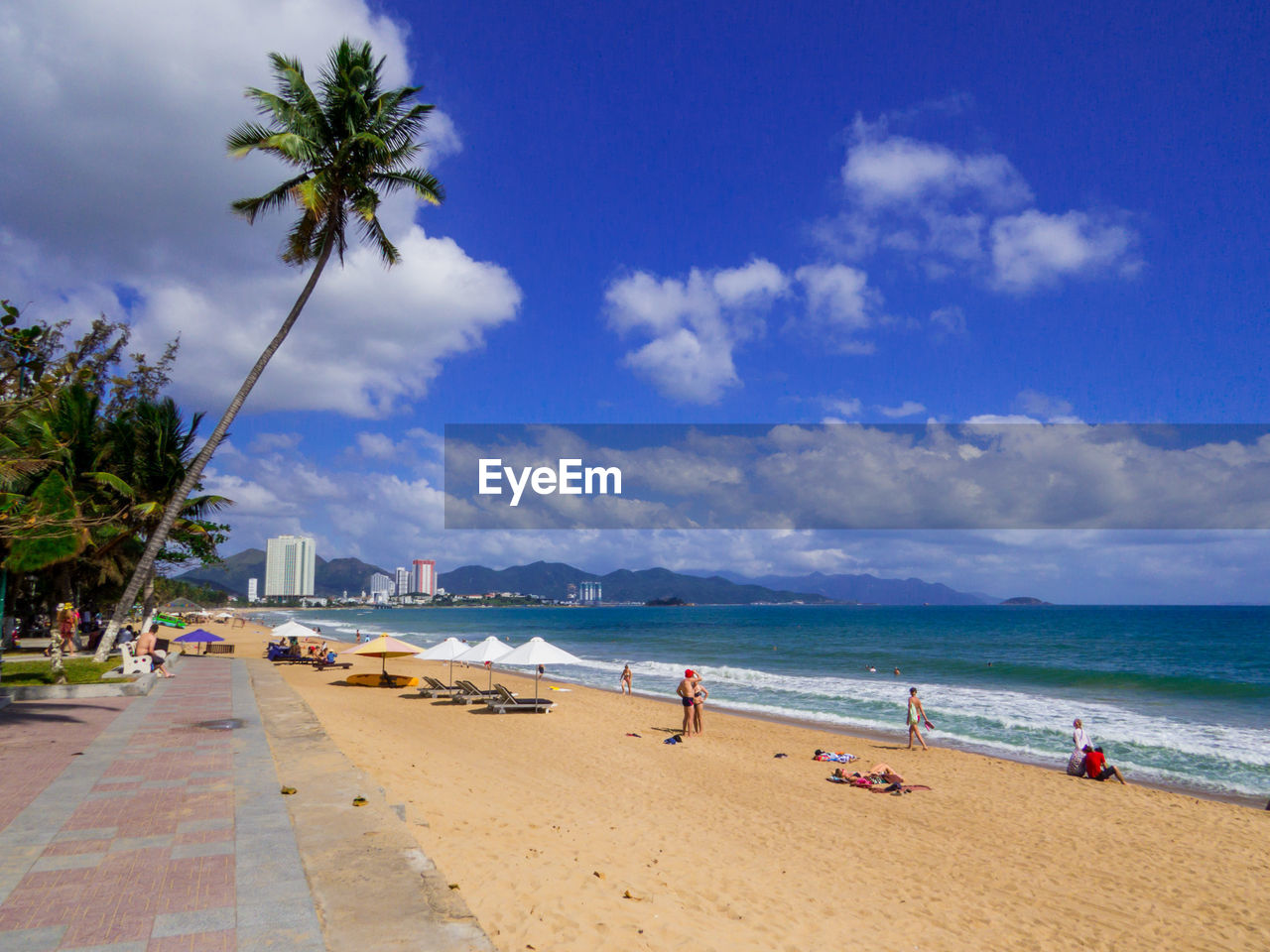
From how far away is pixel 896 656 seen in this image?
1818 inches

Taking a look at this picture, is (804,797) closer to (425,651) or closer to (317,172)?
(425,651)

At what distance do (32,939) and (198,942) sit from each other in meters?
0.87

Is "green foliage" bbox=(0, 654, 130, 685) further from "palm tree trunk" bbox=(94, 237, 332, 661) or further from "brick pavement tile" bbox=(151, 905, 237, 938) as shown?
"brick pavement tile" bbox=(151, 905, 237, 938)

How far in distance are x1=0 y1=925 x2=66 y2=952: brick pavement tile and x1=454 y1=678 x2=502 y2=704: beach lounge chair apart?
15362mm

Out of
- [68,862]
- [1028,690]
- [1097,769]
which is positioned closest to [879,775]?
[1097,769]

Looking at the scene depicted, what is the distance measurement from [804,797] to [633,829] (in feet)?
12.5

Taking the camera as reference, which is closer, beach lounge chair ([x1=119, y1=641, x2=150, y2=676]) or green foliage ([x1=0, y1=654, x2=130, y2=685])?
green foliage ([x1=0, y1=654, x2=130, y2=685])

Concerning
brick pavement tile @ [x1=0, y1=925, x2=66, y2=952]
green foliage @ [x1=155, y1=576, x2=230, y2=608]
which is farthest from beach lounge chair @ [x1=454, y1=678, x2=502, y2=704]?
green foliage @ [x1=155, y1=576, x2=230, y2=608]

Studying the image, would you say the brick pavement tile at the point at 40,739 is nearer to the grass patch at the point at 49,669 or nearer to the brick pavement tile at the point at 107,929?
the grass patch at the point at 49,669

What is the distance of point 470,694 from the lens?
768 inches

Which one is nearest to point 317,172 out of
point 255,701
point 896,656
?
point 255,701

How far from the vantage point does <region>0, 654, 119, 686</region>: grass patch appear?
44.2 ft

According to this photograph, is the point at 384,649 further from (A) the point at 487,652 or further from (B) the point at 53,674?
(B) the point at 53,674

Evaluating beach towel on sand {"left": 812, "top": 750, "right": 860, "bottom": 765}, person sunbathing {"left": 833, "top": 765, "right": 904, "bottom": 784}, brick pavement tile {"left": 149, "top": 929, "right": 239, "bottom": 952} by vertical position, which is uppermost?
brick pavement tile {"left": 149, "top": 929, "right": 239, "bottom": 952}
